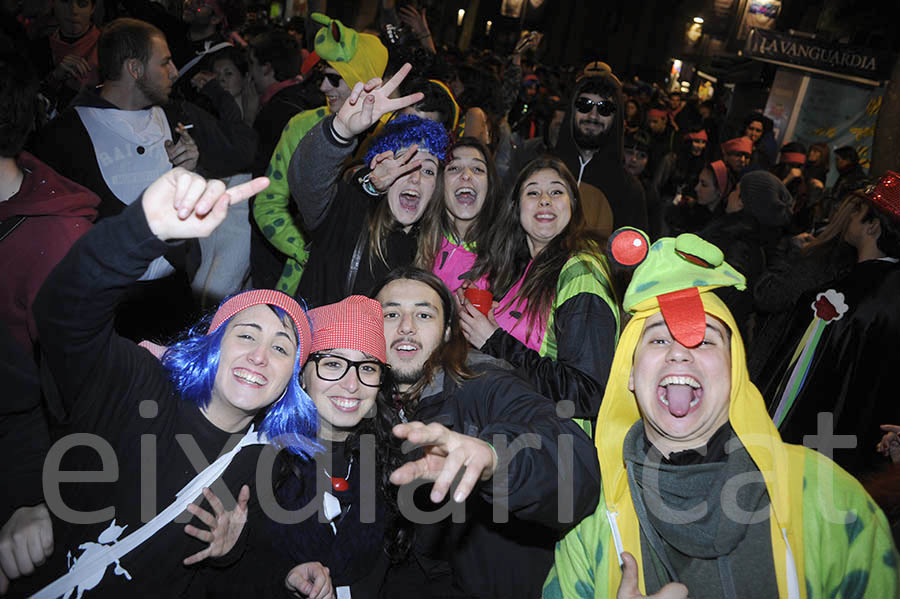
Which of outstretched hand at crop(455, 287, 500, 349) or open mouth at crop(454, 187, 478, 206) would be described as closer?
outstretched hand at crop(455, 287, 500, 349)

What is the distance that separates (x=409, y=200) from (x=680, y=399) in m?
1.83

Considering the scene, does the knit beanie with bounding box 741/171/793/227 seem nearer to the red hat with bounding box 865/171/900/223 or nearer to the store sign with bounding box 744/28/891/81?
the red hat with bounding box 865/171/900/223

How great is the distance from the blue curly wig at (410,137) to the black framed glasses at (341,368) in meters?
1.30

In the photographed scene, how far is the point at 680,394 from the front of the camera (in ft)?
6.28

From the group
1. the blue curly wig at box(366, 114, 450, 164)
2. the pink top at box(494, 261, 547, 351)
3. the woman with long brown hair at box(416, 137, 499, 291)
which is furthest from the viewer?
the woman with long brown hair at box(416, 137, 499, 291)

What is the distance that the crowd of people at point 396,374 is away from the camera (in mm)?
1778

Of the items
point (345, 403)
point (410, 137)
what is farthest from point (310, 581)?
point (410, 137)

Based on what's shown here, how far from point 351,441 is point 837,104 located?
38.8 feet

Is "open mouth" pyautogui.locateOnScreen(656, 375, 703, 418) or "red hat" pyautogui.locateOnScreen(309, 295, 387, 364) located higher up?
"open mouth" pyautogui.locateOnScreen(656, 375, 703, 418)

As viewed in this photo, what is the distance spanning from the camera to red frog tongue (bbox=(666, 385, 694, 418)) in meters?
1.90

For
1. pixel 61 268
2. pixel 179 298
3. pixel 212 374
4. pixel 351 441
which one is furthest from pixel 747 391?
pixel 179 298

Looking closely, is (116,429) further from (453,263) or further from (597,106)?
(597,106)

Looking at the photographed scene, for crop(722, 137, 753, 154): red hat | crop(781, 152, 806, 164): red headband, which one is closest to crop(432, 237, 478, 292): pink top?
crop(722, 137, 753, 154): red hat

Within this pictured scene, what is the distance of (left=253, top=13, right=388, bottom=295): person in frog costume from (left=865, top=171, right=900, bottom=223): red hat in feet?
8.92
